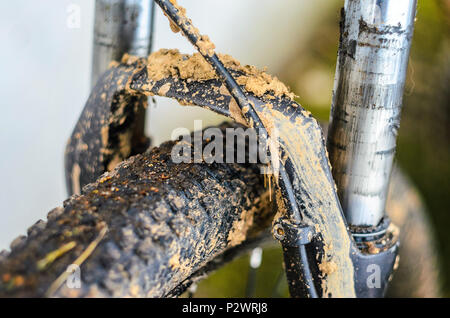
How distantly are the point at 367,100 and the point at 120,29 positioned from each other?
510 millimetres

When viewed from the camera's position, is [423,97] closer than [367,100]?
No

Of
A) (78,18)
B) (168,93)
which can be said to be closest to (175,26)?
(168,93)

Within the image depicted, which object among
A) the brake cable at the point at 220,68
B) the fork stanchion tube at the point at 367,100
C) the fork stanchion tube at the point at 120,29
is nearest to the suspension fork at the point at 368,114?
the fork stanchion tube at the point at 367,100

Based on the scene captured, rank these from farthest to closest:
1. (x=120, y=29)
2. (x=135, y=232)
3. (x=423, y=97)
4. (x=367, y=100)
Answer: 1. (x=423, y=97)
2. (x=120, y=29)
3. (x=367, y=100)
4. (x=135, y=232)

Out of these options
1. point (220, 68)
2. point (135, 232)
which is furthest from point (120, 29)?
point (135, 232)

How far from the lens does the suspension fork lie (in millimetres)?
569

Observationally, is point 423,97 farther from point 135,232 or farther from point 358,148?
point 135,232

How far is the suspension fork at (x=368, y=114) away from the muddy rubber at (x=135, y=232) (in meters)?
0.17

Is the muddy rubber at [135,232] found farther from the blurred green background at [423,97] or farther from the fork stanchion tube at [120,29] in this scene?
the blurred green background at [423,97]

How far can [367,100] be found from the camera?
599 mm

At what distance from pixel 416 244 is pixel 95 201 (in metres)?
0.74

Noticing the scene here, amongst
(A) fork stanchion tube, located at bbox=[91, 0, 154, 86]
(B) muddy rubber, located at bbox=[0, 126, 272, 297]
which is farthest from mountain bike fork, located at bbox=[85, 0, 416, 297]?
(A) fork stanchion tube, located at bbox=[91, 0, 154, 86]

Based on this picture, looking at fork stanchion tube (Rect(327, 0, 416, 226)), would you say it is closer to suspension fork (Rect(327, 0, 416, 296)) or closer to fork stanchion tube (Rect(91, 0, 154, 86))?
suspension fork (Rect(327, 0, 416, 296))

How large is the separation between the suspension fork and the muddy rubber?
6.6 inches
